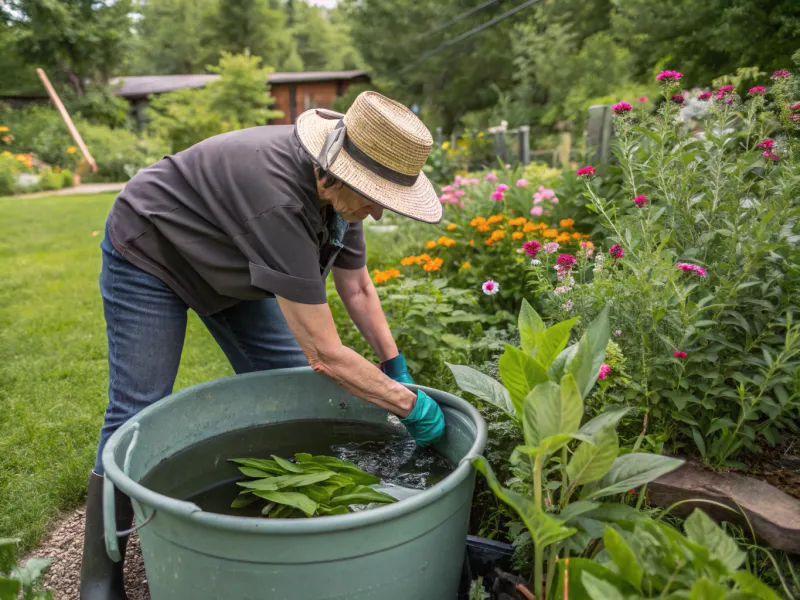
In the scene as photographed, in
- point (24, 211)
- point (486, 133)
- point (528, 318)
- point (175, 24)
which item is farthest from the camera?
point (175, 24)

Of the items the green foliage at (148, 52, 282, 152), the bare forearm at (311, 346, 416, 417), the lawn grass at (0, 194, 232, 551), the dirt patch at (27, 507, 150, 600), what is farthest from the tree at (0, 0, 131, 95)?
the bare forearm at (311, 346, 416, 417)

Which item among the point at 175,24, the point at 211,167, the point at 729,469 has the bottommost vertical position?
the point at 729,469

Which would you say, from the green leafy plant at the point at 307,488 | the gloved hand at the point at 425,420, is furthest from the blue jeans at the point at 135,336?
the gloved hand at the point at 425,420

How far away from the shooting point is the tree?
1867cm

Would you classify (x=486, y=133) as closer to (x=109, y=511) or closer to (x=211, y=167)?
(x=211, y=167)

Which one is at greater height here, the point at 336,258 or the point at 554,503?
the point at 336,258

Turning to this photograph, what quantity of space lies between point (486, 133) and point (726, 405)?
24.5 feet

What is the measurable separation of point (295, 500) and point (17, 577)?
59 centimetres

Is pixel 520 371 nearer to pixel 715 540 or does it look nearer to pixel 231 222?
pixel 715 540

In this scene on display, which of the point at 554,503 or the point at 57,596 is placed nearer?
the point at 554,503

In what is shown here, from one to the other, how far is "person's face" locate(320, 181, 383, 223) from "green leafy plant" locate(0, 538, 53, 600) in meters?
1.07

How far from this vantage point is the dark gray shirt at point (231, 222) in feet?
5.17

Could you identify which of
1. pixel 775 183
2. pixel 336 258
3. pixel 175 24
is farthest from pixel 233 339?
pixel 175 24

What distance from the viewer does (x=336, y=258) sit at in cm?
208
